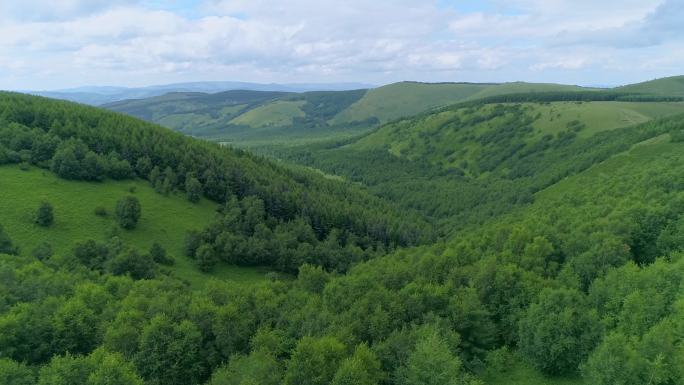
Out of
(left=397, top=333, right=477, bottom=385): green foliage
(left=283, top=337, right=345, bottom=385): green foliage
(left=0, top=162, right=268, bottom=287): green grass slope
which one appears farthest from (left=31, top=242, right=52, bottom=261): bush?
(left=397, top=333, right=477, bottom=385): green foliage

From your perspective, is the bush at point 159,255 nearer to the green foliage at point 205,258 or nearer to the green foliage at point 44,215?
the green foliage at point 205,258

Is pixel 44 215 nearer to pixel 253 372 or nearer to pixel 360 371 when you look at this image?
pixel 253 372

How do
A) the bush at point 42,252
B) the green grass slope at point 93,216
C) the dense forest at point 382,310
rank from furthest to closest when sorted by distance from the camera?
the green grass slope at point 93,216 < the bush at point 42,252 < the dense forest at point 382,310

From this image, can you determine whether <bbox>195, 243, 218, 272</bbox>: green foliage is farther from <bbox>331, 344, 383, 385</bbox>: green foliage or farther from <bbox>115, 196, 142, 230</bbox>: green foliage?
<bbox>331, 344, 383, 385</bbox>: green foliage

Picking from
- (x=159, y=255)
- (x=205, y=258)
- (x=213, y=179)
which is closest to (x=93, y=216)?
(x=159, y=255)

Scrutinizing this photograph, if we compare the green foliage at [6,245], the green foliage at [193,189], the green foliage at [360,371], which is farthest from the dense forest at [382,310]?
the green foliage at [193,189]

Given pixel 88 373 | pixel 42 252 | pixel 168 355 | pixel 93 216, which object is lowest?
pixel 42 252
